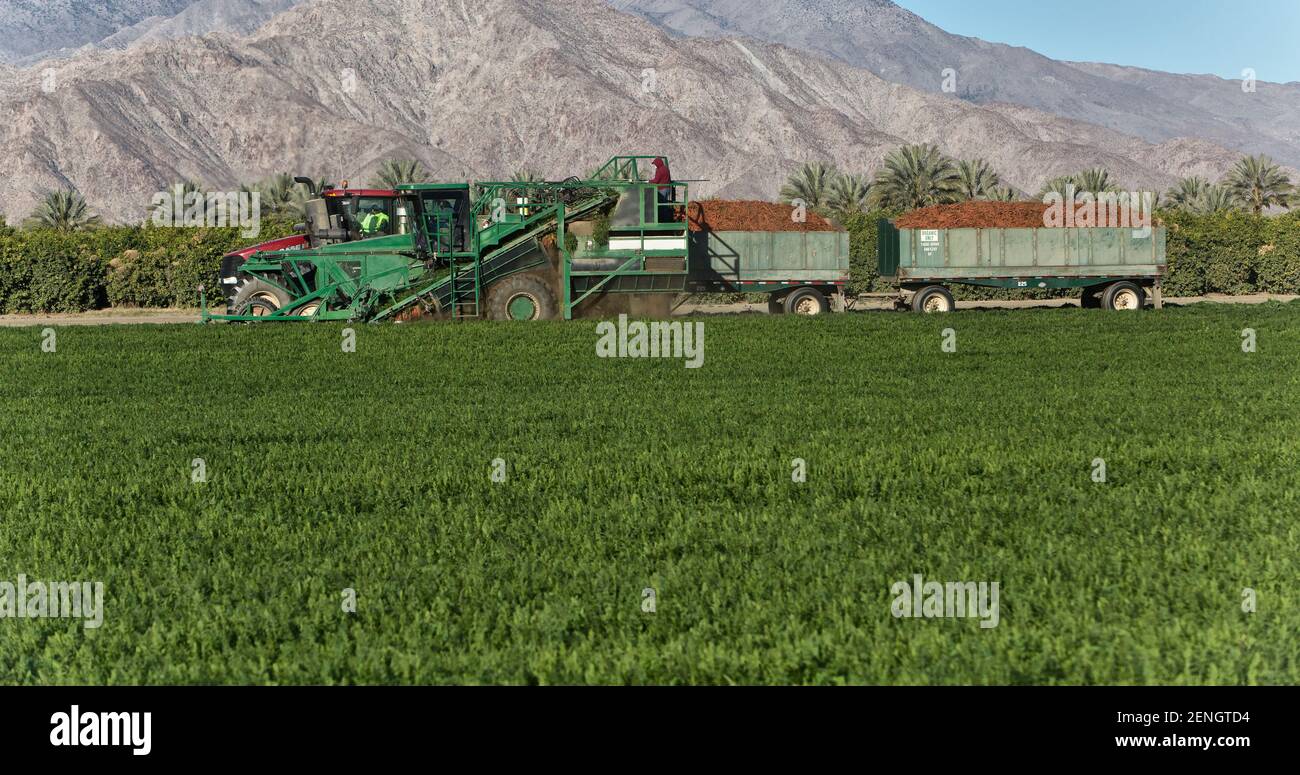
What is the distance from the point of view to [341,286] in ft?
86.4

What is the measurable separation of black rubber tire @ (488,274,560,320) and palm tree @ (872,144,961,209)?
34.4 metres

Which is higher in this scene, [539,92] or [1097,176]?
[539,92]

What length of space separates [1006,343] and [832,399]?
7.25 m

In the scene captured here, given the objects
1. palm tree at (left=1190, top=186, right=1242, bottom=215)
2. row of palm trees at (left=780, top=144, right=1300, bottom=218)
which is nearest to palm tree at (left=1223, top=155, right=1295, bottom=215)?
row of palm trees at (left=780, top=144, right=1300, bottom=218)

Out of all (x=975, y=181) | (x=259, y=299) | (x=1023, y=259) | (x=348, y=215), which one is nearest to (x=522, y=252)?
(x=348, y=215)

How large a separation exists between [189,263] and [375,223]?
1514 centimetres

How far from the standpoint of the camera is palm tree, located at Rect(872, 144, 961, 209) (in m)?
57.4

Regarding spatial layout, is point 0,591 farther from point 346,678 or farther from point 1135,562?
point 1135,562

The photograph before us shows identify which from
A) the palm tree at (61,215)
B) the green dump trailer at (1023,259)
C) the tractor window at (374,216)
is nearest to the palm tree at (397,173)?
the palm tree at (61,215)

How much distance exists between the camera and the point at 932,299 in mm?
29891

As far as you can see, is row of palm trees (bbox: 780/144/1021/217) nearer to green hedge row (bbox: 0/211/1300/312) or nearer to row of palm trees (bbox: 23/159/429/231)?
green hedge row (bbox: 0/211/1300/312)

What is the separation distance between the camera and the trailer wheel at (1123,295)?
30.0 m

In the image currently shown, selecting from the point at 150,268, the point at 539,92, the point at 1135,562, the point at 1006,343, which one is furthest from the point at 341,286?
the point at 539,92

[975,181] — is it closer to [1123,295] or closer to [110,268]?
[1123,295]
